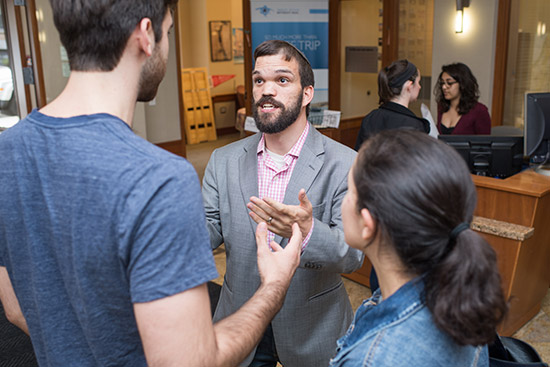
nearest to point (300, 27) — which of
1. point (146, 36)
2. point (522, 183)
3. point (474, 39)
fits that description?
point (474, 39)

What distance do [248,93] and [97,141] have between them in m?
5.57

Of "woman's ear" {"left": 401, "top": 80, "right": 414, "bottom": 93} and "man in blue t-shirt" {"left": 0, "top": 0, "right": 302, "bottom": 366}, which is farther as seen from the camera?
"woman's ear" {"left": 401, "top": 80, "right": 414, "bottom": 93}

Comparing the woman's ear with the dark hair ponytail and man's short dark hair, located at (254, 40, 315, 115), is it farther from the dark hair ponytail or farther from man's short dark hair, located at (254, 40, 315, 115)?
the dark hair ponytail

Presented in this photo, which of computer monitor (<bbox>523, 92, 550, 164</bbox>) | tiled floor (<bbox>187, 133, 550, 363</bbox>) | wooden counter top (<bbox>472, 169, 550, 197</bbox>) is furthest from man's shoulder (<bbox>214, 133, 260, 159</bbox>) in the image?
computer monitor (<bbox>523, 92, 550, 164</bbox>)

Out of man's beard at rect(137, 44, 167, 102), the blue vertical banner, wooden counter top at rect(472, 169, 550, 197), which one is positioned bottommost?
wooden counter top at rect(472, 169, 550, 197)

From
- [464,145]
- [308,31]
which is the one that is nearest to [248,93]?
[308,31]

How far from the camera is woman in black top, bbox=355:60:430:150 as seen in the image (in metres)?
3.61

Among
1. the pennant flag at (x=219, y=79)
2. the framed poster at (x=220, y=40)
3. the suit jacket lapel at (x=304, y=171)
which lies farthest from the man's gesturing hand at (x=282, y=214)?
the framed poster at (x=220, y=40)

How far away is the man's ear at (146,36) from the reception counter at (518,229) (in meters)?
2.67

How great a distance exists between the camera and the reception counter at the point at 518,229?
323 cm

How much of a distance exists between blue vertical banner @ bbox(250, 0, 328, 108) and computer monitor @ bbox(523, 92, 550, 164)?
249 cm

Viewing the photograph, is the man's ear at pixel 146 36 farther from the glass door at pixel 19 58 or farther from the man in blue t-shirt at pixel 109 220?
the glass door at pixel 19 58

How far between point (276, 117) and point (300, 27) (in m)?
3.89

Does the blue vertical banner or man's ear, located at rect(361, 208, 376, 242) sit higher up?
the blue vertical banner
